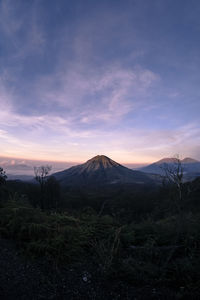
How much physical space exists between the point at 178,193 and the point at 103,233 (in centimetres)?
269

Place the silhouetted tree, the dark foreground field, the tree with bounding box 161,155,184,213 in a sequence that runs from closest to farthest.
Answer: the dark foreground field → the tree with bounding box 161,155,184,213 → the silhouetted tree

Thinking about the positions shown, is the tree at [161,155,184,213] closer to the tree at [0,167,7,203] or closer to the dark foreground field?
the dark foreground field

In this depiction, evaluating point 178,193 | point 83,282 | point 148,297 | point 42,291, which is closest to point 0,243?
point 42,291

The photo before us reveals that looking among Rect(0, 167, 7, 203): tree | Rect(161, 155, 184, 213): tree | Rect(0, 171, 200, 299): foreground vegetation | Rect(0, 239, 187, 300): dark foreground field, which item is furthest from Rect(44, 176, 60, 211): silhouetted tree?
Rect(161, 155, 184, 213): tree

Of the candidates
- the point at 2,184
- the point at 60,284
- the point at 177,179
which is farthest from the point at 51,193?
the point at 177,179

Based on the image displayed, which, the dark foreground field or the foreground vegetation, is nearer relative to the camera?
the dark foreground field

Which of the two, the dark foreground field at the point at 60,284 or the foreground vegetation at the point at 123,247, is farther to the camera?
the foreground vegetation at the point at 123,247

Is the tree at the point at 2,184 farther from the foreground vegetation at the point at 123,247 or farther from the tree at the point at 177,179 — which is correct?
the tree at the point at 177,179

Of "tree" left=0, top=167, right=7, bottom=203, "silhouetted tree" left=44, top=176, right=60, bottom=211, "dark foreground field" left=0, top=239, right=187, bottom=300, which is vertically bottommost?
"silhouetted tree" left=44, top=176, right=60, bottom=211

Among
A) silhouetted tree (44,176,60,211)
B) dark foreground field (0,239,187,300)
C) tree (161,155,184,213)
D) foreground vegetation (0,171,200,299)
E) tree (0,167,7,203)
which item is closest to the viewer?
dark foreground field (0,239,187,300)

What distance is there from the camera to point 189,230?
178 inches

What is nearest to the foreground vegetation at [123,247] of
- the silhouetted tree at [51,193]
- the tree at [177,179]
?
the tree at [177,179]

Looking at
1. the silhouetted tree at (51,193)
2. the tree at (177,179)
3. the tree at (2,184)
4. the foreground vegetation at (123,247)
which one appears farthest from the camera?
the silhouetted tree at (51,193)

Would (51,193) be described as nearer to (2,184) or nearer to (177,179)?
(2,184)
